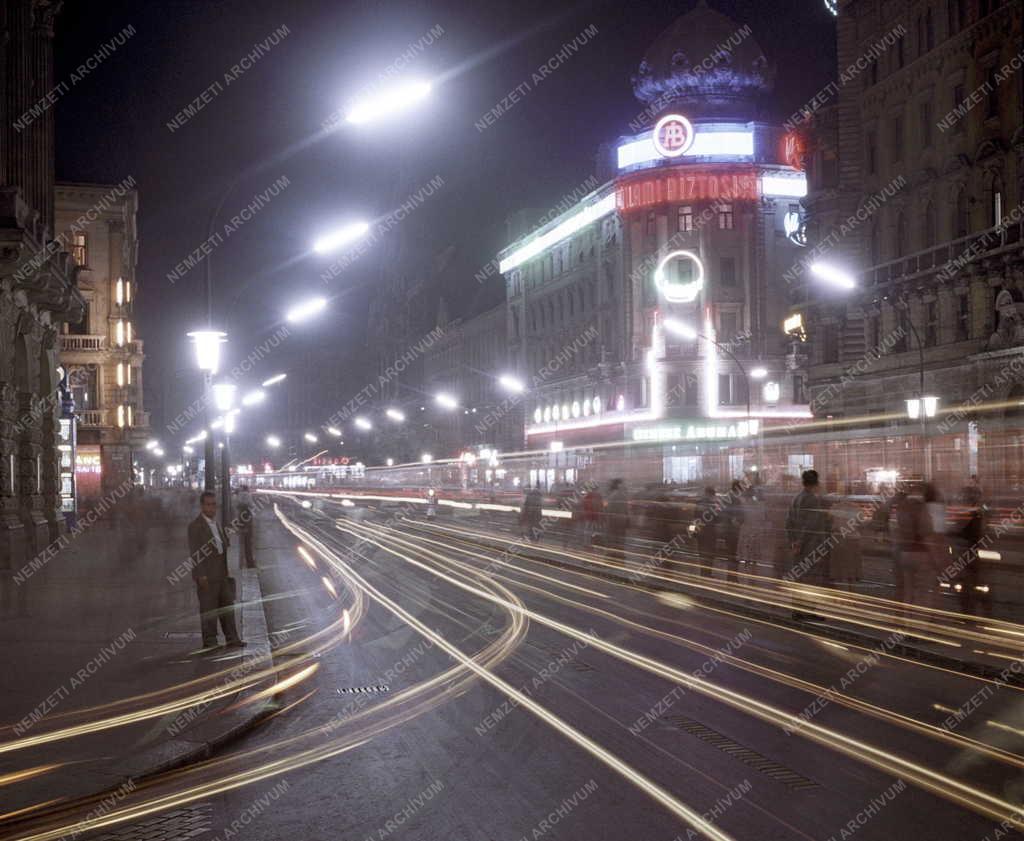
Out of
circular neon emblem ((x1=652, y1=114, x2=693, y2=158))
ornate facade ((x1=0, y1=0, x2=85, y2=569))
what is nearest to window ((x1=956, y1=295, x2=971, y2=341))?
ornate facade ((x1=0, y1=0, x2=85, y2=569))

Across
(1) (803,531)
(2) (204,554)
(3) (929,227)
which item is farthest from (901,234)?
(2) (204,554)

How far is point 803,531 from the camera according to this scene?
18438 millimetres

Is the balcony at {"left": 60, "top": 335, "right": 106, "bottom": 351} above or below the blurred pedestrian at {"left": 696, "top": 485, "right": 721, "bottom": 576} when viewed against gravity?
above

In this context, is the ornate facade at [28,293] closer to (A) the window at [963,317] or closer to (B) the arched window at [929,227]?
(A) the window at [963,317]

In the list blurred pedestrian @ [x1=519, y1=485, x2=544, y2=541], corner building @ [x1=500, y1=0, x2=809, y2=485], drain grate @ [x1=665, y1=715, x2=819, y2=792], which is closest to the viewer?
drain grate @ [x1=665, y1=715, x2=819, y2=792]

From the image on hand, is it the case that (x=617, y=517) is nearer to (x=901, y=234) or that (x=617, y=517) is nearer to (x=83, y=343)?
(x=901, y=234)

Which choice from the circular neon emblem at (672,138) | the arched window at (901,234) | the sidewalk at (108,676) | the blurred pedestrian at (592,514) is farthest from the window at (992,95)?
the sidewalk at (108,676)

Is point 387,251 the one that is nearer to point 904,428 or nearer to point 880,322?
point 880,322

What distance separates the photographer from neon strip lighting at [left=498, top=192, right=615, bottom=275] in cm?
8431

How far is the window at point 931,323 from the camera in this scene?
48.5m

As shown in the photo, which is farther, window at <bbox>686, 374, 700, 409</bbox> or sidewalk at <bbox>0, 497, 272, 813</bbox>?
window at <bbox>686, 374, 700, 409</bbox>

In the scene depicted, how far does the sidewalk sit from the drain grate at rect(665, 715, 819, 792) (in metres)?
3.98

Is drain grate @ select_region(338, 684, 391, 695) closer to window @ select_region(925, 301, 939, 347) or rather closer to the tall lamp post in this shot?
the tall lamp post

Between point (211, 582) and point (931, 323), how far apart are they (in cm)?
3922
